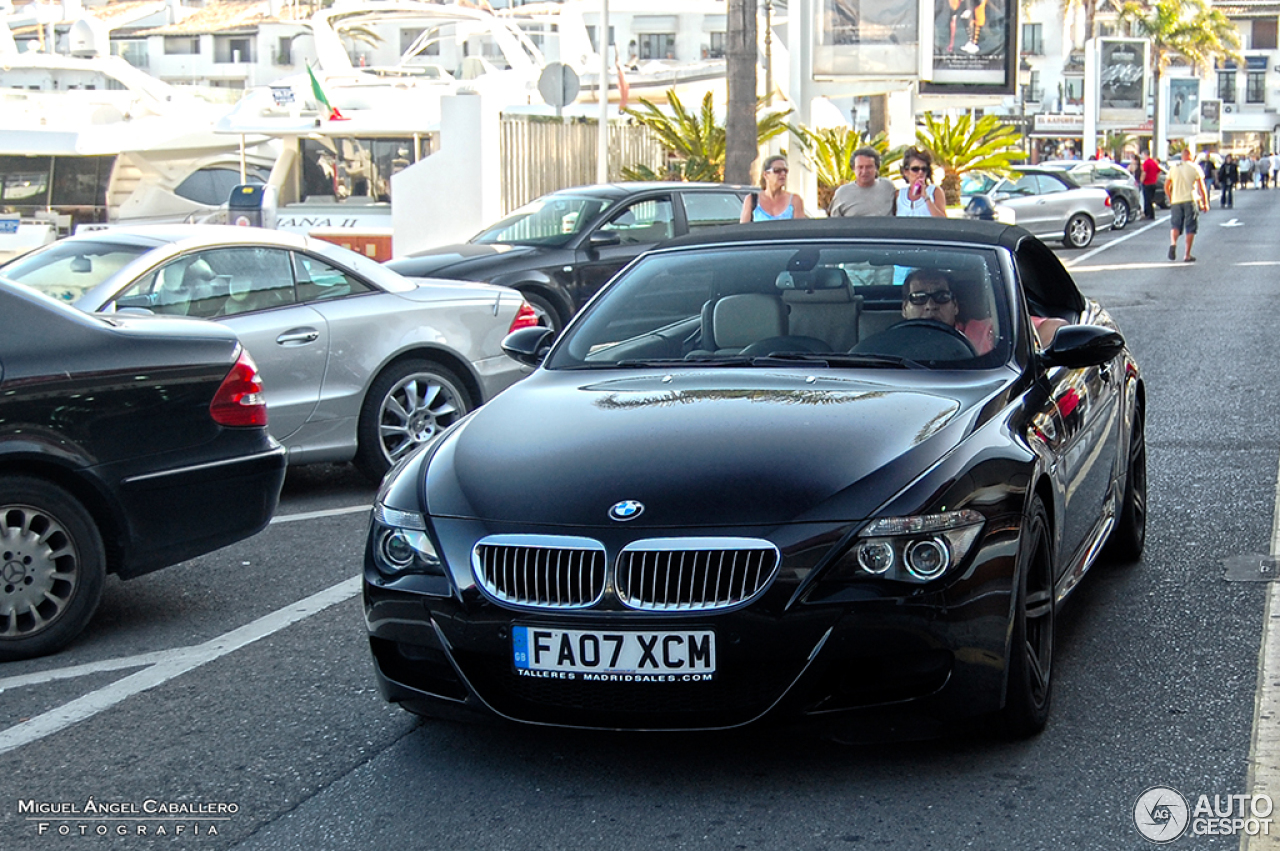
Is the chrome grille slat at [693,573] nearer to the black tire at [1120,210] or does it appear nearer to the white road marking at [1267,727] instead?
the white road marking at [1267,727]

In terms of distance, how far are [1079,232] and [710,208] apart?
18.1 m

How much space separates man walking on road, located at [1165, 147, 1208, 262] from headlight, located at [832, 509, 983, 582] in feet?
73.3

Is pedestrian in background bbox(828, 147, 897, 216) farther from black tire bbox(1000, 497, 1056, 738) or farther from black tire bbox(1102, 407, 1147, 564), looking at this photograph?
black tire bbox(1000, 497, 1056, 738)

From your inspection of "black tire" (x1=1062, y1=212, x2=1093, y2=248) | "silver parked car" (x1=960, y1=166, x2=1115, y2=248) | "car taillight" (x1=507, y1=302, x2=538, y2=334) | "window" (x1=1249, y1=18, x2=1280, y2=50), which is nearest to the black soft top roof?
"car taillight" (x1=507, y1=302, x2=538, y2=334)

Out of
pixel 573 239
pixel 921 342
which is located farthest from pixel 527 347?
pixel 573 239

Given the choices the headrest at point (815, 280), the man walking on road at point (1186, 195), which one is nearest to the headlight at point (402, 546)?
the headrest at point (815, 280)

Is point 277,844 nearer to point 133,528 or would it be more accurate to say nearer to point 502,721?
point 502,721

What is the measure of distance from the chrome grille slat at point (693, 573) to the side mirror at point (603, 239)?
35.7 feet

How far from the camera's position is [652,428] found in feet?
14.5

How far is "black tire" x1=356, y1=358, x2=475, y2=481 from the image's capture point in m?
8.63

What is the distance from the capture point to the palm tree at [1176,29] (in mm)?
79812

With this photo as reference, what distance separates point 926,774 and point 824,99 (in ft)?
98.7

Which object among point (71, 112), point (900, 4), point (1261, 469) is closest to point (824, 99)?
point (900, 4)

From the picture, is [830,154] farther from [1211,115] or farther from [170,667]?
[1211,115]
